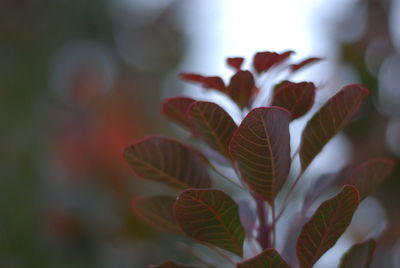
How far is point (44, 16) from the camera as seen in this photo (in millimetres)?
5137

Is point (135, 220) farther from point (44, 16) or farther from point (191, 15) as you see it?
point (191, 15)

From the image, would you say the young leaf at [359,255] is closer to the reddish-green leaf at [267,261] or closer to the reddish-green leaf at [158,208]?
the reddish-green leaf at [267,261]

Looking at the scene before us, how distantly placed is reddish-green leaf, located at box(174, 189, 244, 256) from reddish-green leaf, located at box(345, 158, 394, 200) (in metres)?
0.20

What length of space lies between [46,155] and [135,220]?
1460 millimetres

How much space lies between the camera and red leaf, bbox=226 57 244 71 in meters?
0.73

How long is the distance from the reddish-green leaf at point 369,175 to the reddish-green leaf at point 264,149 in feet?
0.47

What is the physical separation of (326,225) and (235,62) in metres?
0.27

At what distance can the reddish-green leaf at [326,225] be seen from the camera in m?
0.61

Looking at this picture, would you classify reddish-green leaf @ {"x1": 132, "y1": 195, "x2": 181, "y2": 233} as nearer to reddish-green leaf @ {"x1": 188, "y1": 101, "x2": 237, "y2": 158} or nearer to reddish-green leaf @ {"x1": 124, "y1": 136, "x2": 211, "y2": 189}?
reddish-green leaf @ {"x1": 124, "y1": 136, "x2": 211, "y2": 189}

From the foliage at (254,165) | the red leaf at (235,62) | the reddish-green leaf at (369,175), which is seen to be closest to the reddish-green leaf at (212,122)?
the foliage at (254,165)

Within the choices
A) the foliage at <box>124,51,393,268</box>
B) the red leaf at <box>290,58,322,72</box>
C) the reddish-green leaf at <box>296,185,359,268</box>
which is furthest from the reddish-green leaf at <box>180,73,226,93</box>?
the reddish-green leaf at <box>296,185,359,268</box>

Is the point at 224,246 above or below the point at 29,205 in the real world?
above

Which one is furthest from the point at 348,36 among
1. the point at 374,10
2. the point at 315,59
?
the point at 315,59

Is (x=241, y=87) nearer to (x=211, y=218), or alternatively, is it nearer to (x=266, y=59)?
(x=266, y=59)
